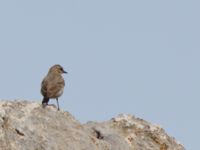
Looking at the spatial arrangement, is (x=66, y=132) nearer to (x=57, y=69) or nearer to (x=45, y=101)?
(x=45, y=101)

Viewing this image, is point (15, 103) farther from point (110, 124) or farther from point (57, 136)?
point (110, 124)

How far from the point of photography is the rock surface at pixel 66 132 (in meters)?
16.4

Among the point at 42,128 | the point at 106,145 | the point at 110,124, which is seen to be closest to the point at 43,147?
the point at 42,128

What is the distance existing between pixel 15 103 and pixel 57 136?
1.31m

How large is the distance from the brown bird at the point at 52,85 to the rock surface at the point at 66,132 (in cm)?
307

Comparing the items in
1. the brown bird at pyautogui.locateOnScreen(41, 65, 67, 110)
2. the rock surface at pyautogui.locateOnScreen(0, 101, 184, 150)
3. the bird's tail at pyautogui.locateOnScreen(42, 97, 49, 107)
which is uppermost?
the brown bird at pyautogui.locateOnScreen(41, 65, 67, 110)

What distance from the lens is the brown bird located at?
881 inches

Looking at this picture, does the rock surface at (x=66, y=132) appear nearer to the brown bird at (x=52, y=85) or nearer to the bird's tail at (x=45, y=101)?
the bird's tail at (x=45, y=101)

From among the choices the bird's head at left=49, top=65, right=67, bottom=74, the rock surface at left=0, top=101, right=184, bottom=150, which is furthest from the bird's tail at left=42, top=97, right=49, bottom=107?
the bird's head at left=49, top=65, right=67, bottom=74

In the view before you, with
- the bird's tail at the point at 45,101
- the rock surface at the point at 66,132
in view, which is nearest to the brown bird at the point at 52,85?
the bird's tail at the point at 45,101

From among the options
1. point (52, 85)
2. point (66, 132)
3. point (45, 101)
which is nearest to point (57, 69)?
point (52, 85)

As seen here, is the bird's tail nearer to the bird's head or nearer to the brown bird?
the brown bird

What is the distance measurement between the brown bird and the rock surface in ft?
10.1

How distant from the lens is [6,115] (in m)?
16.6
